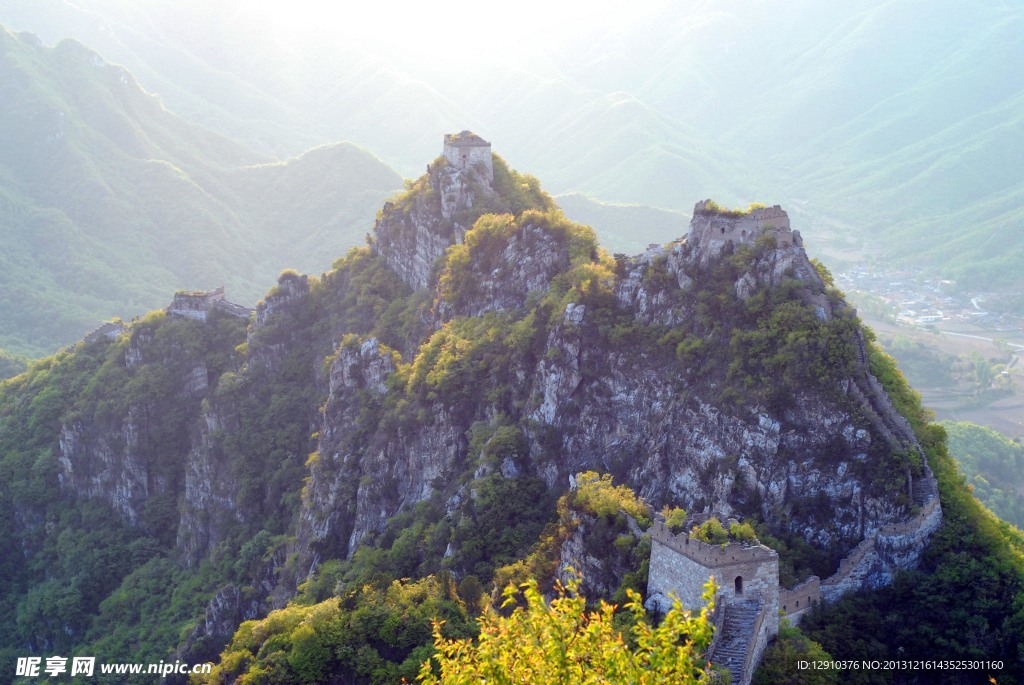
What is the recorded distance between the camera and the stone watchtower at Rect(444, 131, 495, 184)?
78250 millimetres

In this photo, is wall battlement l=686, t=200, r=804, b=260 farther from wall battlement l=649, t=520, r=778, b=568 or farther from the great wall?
wall battlement l=649, t=520, r=778, b=568

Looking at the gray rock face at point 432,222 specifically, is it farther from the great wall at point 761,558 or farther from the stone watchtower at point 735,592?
the stone watchtower at point 735,592

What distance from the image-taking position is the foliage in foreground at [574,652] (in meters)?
27.2

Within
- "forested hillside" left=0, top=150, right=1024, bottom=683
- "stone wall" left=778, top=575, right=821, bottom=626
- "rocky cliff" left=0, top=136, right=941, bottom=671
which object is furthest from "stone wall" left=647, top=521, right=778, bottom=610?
"rocky cliff" left=0, top=136, right=941, bottom=671

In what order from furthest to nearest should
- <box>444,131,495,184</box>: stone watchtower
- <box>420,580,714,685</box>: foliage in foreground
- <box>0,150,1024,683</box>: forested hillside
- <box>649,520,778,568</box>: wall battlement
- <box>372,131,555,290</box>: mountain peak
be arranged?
<box>444,131,495,184</box>: stone watchtower < <box>372,131,555,290</box>: mountain peak < <box>0,150,1024,683</box>: forested hillside < <box>649,520,778,568</box>: wall battlement < <box>420,580,714,685</box>: foliage in foreground

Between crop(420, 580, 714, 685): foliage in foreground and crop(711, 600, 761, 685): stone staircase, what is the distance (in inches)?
219

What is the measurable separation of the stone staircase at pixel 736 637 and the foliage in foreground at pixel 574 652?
18.2 feet

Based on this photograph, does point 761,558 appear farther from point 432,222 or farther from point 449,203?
point 432,222

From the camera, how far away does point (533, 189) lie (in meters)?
81.9

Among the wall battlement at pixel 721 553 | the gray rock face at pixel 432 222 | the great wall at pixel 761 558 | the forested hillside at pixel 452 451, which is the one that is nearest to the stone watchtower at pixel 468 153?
the gray rock face at pixel 432 222

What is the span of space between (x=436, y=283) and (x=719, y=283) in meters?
27.6

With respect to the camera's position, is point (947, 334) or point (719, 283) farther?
point (947, 334)

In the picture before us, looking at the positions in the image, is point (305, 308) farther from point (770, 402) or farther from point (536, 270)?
point (770, 402)

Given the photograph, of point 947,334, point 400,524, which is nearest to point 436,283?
point 400,524
